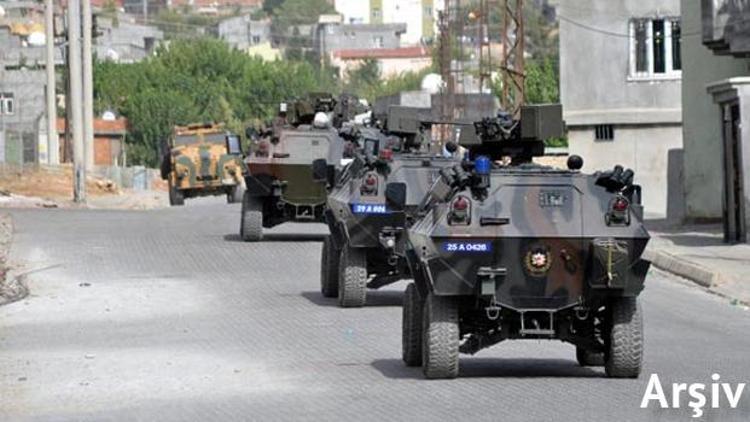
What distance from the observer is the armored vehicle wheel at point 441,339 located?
47.1ft

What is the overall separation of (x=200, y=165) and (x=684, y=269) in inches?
1175

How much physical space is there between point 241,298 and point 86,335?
404cm

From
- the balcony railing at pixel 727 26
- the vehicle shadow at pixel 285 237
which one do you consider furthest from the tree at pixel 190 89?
the balcony railing at pixel 727 26

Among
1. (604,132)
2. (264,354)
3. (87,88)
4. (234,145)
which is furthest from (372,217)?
(87,88)

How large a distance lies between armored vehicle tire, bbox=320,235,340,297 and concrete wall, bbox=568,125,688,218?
89.0 feet

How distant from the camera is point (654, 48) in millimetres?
50500

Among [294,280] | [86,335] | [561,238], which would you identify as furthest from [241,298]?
[561,238]

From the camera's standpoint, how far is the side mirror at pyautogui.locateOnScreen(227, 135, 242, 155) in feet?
144

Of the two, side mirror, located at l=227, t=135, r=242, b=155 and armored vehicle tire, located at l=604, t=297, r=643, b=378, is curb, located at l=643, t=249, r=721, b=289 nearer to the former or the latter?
armored vehicle tire, located at l=604, t=297, r=643, b=378

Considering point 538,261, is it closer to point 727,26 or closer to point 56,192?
point 727,26

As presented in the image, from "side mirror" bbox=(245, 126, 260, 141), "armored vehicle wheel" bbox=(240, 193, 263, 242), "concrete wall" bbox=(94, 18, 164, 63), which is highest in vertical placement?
"concrete wall" bbox=(94, 18, 164, 63)

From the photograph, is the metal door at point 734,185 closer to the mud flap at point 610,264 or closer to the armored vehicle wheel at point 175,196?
the mud flap at point 610,264

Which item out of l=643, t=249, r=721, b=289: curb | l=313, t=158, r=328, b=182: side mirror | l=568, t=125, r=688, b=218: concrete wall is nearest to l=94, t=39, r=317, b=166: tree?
l=568, t=125, r=688, b=218: concrete wall

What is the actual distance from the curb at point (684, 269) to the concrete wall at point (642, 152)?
63.0ft
